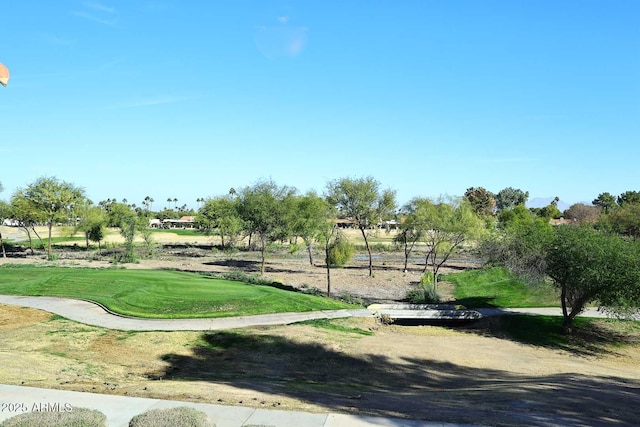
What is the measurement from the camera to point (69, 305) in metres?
27.0

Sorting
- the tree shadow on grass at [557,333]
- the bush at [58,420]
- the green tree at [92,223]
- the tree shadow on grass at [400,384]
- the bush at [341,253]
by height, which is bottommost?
the tree shadow on grass at [557,333]

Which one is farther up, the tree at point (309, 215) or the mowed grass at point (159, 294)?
the tree at point (309, 215)

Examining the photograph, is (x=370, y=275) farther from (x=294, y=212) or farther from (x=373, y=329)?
(x=373, y=329)

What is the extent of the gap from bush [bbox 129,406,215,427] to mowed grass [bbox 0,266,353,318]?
17.1 m

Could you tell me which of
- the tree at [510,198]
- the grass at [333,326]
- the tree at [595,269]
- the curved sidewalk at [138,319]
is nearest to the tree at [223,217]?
the curved sidewalk at [138,319]

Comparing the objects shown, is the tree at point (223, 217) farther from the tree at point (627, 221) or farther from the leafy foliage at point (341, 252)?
the tree at point (627, 221)

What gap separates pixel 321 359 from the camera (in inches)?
811

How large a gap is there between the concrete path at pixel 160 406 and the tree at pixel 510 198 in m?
168

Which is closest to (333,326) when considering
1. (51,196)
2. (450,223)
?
(450,223)

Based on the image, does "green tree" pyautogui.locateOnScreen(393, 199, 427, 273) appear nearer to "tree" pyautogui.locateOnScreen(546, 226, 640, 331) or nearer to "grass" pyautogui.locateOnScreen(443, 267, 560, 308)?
"grass" pyautogui.locateOnScreen(443, 267, 560, 308)

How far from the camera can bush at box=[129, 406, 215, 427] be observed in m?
8.77

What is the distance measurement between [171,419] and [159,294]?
22273 millimetres

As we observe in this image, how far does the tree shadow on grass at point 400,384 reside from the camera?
41.6 feet

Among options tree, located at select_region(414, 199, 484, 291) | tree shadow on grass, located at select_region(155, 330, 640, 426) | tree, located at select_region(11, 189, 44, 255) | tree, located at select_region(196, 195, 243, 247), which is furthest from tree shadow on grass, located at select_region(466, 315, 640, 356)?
tree, located at select_region(11, 189, 44, 255)
